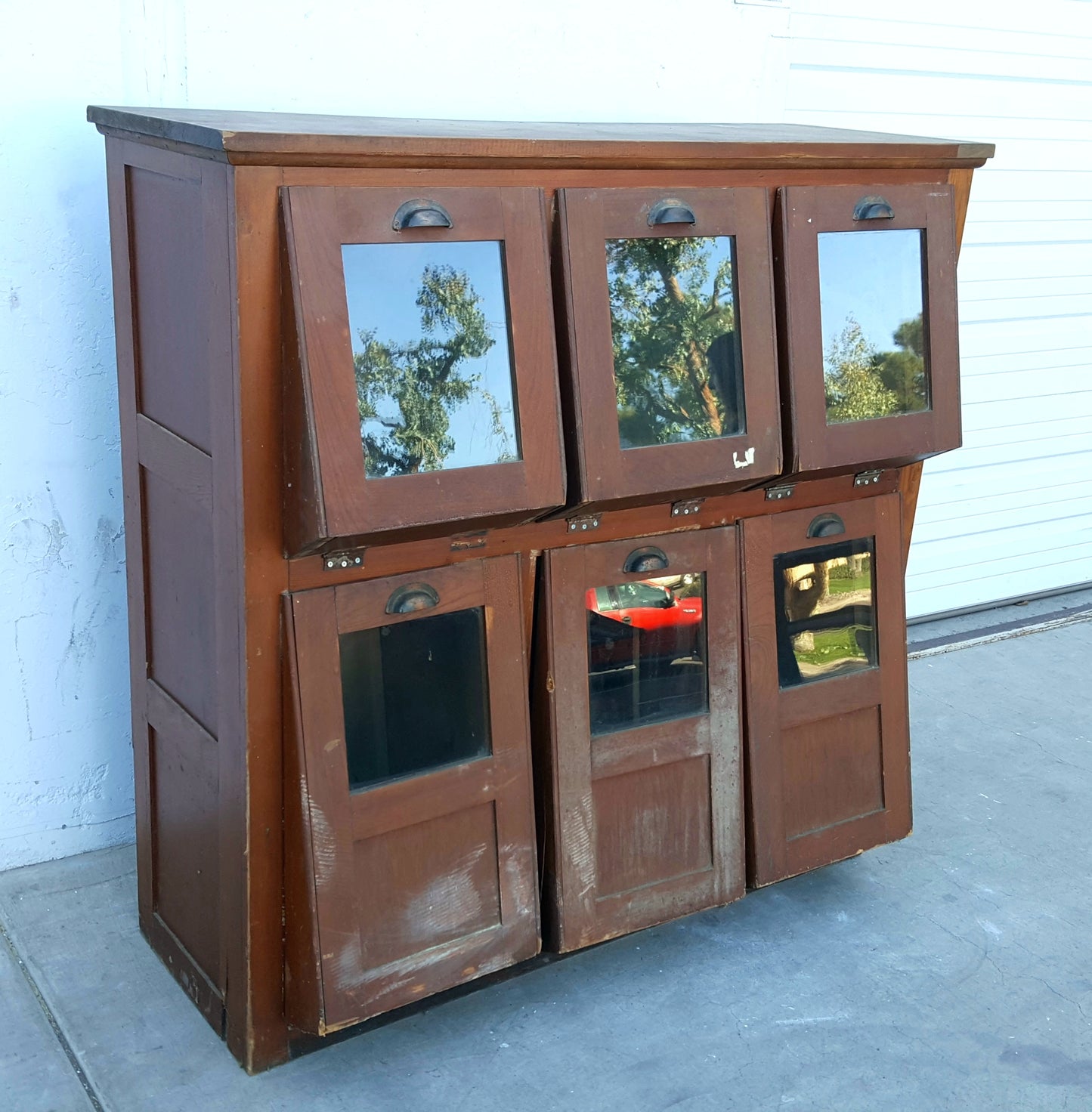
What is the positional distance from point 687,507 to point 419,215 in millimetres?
860

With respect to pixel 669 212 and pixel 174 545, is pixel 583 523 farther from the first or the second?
pixel 174 545

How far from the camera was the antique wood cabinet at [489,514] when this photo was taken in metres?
2.16

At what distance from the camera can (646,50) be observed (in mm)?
3498

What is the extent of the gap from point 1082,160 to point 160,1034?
4.36m

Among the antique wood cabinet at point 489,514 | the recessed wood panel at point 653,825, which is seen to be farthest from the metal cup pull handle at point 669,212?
the recessed wood panel at point 653,825

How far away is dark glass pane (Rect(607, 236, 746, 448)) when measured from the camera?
2.44m

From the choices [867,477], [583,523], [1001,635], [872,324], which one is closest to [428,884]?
[583,523]

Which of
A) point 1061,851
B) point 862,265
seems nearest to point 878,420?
point 862,265

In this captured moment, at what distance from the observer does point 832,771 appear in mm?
3000

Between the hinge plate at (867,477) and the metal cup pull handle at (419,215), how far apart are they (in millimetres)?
1203

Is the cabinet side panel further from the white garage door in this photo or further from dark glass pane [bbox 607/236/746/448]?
the white garage door

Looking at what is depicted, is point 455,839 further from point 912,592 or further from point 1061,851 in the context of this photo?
point 912,592

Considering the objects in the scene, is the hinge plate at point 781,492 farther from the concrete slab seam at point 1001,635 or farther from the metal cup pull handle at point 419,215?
the concrete slab seam at point 1001,635

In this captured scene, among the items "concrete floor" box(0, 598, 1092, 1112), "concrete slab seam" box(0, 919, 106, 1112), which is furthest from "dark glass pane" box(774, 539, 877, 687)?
"concrete slab seam" box(0, 919, 106, 1112)
